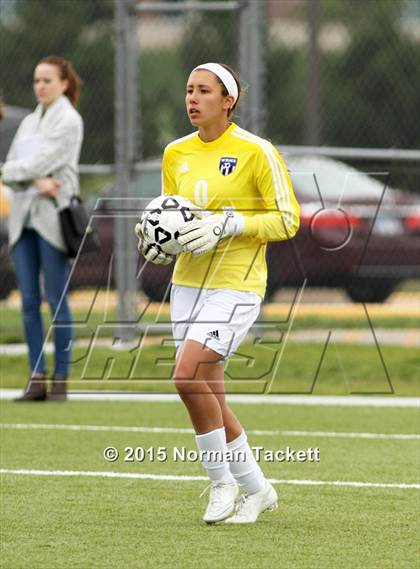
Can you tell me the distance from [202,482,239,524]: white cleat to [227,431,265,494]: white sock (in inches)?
2.5

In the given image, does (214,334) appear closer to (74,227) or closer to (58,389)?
(74,227)

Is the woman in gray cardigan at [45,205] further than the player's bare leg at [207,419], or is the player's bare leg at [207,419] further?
the woman in gray cardigan at [45,205]

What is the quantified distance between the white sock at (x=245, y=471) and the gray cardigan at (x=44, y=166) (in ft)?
14.4

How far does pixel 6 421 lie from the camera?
1024 centimetres

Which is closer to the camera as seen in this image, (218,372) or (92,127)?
(218,372)

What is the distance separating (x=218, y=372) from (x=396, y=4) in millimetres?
8287

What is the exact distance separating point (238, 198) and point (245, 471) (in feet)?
4.03

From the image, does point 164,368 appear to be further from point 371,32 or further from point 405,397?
point 371,32

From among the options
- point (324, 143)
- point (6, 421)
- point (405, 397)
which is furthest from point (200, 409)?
point (324, 143)

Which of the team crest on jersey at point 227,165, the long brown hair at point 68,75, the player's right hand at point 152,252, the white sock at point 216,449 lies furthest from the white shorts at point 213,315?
the long brown hair at point 68,75

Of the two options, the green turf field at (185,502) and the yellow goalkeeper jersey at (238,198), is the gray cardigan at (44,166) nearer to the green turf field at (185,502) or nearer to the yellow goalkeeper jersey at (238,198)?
the green turf field at (185,502)

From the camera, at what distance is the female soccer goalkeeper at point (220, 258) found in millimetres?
6715

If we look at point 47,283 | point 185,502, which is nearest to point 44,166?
point 47,283

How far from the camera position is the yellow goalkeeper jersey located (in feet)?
22.4
